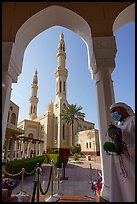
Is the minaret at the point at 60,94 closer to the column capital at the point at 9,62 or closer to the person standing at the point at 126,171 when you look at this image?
the column capital at the point at 9,62

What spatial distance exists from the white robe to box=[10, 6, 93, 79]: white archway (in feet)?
7.28

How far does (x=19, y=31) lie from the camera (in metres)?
3.43

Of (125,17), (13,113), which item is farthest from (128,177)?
(13,113)

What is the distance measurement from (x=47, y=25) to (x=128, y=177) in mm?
4136

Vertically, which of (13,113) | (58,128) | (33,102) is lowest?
(58,128)

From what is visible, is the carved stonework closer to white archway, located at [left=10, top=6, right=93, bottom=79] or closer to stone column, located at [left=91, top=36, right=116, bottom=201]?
white archway, located at [left=10, top=6, right=93, bottom=79]

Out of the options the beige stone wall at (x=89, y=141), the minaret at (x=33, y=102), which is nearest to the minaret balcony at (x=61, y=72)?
the minaret at (x=33, y=102)

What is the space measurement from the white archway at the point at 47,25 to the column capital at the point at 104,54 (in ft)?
0.91

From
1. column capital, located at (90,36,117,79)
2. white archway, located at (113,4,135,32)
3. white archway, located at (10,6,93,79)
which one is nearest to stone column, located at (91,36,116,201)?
column capital, located at (90,36,117,79)

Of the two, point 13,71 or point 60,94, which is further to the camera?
point 60,94

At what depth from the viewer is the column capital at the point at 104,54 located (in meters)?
3.10

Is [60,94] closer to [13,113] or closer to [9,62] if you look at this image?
[13,113]

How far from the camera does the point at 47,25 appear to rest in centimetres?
406

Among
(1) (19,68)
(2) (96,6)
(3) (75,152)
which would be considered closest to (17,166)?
(1) (19,68)
